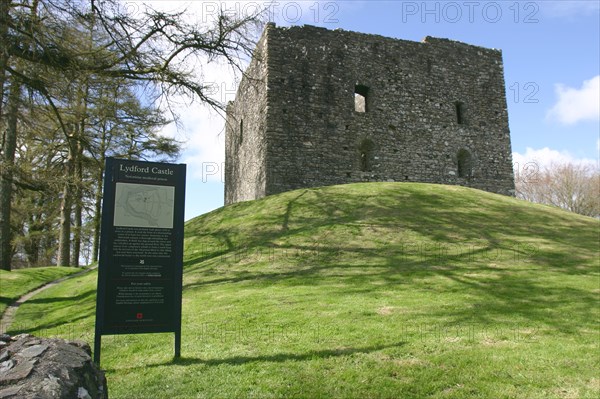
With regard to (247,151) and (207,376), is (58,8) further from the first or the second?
(247,151)

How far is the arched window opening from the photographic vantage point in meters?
21.7

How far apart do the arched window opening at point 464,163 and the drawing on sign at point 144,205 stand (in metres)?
18.1

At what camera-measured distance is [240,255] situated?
12.5m

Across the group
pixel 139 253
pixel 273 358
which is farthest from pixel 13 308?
pixel 273 358

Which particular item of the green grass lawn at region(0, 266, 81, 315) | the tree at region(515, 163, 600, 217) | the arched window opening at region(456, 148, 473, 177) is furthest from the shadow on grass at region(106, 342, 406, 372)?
the tree at region(515, 163, 600, 217)

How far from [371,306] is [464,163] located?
15878 millimetres

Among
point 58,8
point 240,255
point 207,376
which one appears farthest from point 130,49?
point 207,376

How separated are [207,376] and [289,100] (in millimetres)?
15226

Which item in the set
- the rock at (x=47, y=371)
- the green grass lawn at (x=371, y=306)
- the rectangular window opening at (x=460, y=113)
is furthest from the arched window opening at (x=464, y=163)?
the rock at (x=47, y=371)

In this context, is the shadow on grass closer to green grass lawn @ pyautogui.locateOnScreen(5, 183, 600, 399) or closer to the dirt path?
green grass lawn @ pyautogui.locateOnScreen(5, 183, 600, 399)

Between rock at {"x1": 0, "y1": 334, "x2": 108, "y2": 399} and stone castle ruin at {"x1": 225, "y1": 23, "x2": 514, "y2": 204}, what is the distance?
14683 mm

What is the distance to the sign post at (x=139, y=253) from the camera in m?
5.77

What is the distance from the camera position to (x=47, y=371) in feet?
11.1

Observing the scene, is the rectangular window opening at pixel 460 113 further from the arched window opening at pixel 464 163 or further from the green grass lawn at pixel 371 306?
the green grass lawn at pixel 371 306
